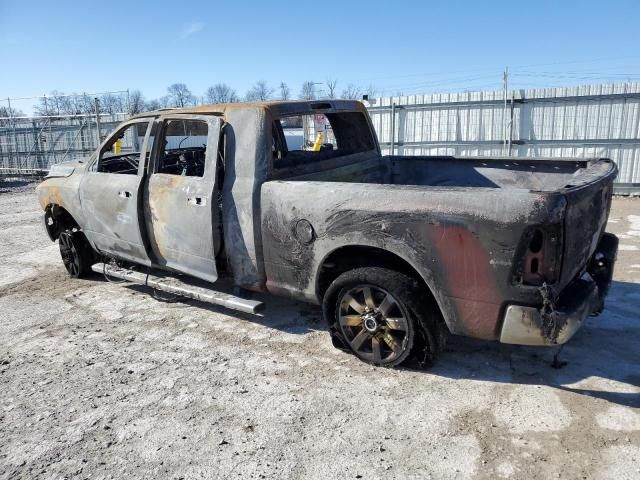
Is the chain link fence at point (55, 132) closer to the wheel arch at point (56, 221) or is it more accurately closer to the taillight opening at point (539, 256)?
the wheel arch at point (56, 221)

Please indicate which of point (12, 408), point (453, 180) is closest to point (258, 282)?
point (12, 408)

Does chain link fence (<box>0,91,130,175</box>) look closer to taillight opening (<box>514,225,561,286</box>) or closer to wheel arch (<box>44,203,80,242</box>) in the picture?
wheel arch (<box>44,203,80,242</box>)

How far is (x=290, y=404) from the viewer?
11.1 feet

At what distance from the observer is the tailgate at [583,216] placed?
2.96 meters

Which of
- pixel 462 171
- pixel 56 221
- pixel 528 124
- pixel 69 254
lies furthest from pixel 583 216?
pixel 528 124

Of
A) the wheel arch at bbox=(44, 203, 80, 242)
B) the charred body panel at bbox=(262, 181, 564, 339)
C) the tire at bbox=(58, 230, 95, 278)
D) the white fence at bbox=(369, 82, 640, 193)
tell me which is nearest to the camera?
the charred body panel at bbox=(262, 181, 564, 339)

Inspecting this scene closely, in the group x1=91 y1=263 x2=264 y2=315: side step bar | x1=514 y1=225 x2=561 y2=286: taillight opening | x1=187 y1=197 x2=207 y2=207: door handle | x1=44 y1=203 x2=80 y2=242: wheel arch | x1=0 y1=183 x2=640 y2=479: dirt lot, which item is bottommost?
x1=0 y1=183 x2=640 y2=479: dirt lot

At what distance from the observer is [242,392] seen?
11.6ft

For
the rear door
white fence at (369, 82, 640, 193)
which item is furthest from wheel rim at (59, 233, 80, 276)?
white fence at (369, 82, 640, 193)

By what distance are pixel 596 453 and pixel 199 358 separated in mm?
2827

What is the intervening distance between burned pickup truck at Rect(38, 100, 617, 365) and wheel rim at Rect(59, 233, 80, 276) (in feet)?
0.33

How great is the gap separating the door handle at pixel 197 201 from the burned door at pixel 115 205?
2.45 ft

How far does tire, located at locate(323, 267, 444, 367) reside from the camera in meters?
3.45

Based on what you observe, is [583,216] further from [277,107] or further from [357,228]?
[277,107]
